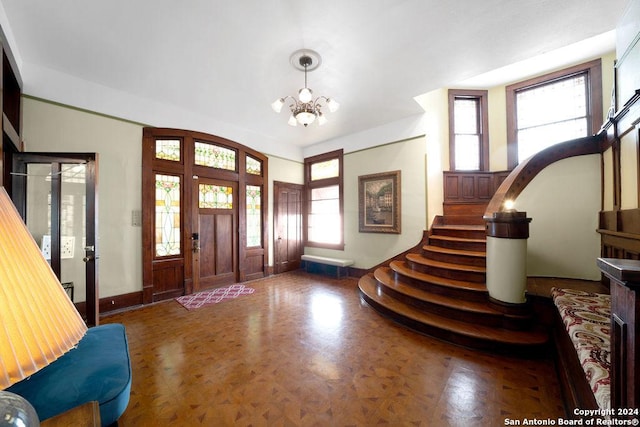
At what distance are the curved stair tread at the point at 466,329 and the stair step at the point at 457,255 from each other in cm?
103

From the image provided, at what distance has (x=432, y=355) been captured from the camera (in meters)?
2.37

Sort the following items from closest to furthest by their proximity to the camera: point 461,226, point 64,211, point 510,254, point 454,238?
point 510,254
point 64,211
point 454,238
point 461,226

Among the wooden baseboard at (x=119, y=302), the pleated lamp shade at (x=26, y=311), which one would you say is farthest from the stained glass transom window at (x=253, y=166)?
the pleated lamp shade at (x=26, y=311)

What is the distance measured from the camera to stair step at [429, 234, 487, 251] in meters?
3.61

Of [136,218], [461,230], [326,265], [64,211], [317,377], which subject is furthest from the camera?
[326,265]

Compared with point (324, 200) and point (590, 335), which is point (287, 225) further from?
point (590, 335)

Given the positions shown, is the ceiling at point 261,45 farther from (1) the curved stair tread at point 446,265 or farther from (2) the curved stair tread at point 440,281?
(2) the curved stair tread at point 440,281

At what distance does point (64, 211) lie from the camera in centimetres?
317

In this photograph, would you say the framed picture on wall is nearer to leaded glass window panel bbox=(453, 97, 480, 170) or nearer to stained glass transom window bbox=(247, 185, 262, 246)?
leaded glass window panel bbox=(453, 97, 480, 170)

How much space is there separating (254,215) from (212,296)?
1.99 metres

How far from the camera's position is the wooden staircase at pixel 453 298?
243cm

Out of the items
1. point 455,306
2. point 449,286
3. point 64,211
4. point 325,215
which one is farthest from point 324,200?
point 64,211

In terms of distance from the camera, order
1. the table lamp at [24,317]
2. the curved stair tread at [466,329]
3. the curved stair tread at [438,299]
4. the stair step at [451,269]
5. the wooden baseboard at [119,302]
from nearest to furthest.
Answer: the table lamp at [24,317] < the curved stair tread at [466,329] < the curved stair tread at [438,299] < the stair step at [451,269] < the wooden baseboard at [119,302]

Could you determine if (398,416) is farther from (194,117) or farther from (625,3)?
(194,117)
